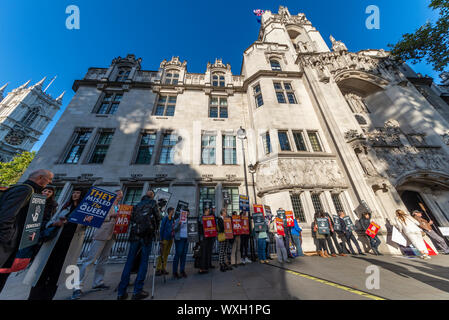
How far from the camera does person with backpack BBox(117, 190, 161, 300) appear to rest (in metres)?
3.08

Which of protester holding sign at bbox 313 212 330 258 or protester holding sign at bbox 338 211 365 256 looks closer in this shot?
protester holding sign at bbox 313 212 330 258

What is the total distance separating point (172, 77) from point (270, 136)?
40.6 feet

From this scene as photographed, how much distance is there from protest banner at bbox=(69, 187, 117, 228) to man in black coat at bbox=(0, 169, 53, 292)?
0.80 meters

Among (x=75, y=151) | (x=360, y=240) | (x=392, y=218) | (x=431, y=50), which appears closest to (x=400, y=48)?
(x=431, y=50)

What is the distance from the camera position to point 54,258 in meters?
2.93

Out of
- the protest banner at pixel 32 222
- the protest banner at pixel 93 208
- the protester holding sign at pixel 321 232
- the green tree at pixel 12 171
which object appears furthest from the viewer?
the green tree at pixel 12 171

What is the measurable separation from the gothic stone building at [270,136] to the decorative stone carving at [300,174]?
0.07 meters

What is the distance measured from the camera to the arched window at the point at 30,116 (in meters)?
50.9

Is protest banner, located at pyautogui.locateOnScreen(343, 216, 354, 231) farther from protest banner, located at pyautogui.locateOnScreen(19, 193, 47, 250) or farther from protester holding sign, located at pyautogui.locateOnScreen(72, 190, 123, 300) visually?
protest banner, located at pyautogui.locateOnScreen(19, 193, 47, 250)

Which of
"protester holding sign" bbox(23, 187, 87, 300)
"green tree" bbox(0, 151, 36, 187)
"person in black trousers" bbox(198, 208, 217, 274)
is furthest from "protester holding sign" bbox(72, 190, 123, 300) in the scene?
"green tree" bbox(0, 151, 36, 187)

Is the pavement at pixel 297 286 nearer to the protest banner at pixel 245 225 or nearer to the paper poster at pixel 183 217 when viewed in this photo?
the protest banner at pixel 245 225

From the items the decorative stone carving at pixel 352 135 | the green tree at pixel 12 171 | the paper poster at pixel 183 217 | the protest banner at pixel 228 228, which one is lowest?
the protest banner at pixel 228 228

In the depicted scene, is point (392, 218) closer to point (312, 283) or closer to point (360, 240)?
point (360, 240)

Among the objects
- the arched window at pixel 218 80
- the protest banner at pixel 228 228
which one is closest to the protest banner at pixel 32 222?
the protest banner at pixel 228 228
